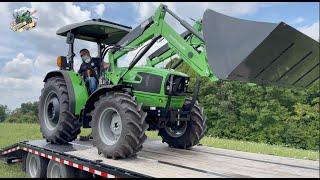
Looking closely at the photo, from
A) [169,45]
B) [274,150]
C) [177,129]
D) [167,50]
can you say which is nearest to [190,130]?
[177,129]

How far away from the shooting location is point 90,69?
8617mm

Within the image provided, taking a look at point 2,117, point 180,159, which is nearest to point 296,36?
point 180,159

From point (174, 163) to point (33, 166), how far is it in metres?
3.92

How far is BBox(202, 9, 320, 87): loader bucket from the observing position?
5438 millimetres

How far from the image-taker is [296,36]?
5.54 meters

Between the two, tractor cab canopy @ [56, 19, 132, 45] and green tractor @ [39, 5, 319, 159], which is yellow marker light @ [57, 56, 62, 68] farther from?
tractor cab canopy @ [56, 19, 132, 45]

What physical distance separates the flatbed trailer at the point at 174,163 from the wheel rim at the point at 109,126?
36cm

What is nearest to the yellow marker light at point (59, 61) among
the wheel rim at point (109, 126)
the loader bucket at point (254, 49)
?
the wheel rim at point (109, 126)

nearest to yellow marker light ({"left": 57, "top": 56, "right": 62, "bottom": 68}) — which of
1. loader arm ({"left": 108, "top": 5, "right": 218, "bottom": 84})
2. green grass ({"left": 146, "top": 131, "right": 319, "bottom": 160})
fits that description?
loader arm ({"left": 108, "top": 5, "right": 218, "bottom": 84})

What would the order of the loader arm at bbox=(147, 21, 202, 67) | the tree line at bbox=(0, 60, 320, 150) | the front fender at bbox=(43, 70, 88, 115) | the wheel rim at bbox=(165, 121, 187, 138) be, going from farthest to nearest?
the tree line at bbox=(0, 60, 320, 150), the wheel rim at bbox=(165, 121, 187, 138), the front fender at bbox=(43, 70, 88, 115), the loader arm at bbox=(147, 21, 202, 67)

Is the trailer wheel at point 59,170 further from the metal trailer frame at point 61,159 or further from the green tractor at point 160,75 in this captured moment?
the green tractor at point 160,75

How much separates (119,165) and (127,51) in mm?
2588

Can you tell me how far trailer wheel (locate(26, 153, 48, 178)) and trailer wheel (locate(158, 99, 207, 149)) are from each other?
9.02 feet

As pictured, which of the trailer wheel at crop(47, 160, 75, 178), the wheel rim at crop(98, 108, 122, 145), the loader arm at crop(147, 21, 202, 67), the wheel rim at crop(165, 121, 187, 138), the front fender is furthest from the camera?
the wheel rim at crop(165, 121, 187, 138)
